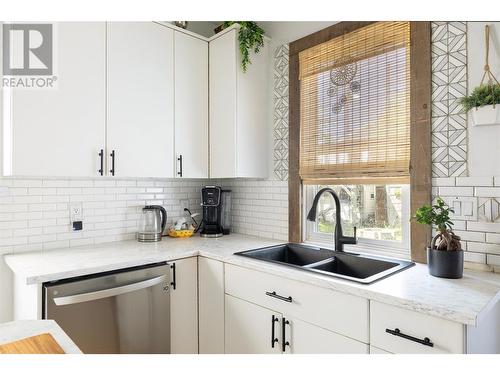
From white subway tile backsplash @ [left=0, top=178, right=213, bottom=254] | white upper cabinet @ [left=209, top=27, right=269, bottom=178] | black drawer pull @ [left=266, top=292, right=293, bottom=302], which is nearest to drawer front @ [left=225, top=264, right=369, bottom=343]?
black drawer pull @ [left=266, top=292, right=293, bottom=302]

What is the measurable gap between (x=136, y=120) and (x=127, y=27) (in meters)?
0.57

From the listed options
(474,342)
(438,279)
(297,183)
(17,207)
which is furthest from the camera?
(297,183)

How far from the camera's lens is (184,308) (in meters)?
2.00

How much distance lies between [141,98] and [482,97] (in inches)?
72.7

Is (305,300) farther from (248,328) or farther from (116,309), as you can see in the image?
(116,309)

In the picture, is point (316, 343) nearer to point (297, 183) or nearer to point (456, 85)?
point (297, 183)

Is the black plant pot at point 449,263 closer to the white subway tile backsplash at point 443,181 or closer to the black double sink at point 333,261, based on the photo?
the black double sink at point 333,261

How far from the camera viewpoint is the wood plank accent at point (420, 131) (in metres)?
1.72

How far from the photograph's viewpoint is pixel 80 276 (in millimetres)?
1648

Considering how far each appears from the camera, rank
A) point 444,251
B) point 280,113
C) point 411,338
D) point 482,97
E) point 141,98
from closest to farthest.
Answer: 1. point 411,338
2. point 444,251
3. point 482,97
4. point 141,98
5. point 280,113

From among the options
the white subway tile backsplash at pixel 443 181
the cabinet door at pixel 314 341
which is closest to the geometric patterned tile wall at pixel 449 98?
the white subway tile backsplash at pixel 443 181

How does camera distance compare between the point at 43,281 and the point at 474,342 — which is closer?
the point at 474,342

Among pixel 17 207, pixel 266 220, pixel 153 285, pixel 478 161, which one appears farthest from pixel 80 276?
pixel 478 161

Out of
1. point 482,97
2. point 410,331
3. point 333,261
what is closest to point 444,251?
point 410,331
